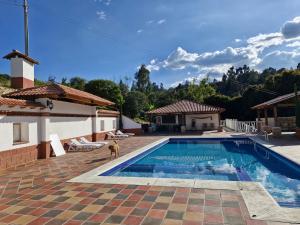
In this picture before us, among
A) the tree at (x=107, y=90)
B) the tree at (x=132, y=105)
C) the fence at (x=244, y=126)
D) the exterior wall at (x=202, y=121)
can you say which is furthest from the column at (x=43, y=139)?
the tree at (x=132, y=105)

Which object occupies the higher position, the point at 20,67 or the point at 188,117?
the point at 20,67

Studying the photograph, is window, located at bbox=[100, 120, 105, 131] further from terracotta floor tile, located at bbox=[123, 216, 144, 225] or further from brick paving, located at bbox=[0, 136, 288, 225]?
terracotta floor tile, located at bbox=[123, 216, 144, 225]

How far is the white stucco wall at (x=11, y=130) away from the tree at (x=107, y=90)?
861 inches

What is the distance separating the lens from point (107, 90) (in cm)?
3288

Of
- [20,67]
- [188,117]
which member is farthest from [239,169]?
[188,117]

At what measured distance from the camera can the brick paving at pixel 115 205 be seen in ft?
13.5

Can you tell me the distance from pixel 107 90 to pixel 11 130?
943 inches

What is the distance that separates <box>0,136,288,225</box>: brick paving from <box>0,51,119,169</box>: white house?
2.86m

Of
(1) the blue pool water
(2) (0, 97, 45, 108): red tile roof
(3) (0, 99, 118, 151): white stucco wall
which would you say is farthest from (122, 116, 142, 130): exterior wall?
(2) (0, 97, 45, 108): red tile roof

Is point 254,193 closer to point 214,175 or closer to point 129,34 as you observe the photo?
point 214,175

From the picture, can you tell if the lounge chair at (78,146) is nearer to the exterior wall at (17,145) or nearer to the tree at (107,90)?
the exterior wall at (17,145)

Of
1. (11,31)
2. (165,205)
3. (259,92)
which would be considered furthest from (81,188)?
(259,92)

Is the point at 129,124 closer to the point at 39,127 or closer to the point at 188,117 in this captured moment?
the point at 188,117

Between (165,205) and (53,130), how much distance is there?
29.6ft
